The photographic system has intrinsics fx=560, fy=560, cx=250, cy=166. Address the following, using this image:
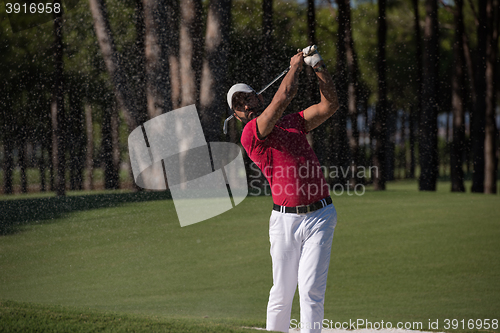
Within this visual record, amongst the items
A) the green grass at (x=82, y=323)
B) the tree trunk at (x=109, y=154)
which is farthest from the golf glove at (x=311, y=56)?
the tree trunk at (x=109, y=154)

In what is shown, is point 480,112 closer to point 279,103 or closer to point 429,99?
point 429,99

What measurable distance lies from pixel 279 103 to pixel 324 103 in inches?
16.7

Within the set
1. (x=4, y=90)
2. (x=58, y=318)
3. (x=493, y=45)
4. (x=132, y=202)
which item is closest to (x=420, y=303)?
(x=58, y=318)

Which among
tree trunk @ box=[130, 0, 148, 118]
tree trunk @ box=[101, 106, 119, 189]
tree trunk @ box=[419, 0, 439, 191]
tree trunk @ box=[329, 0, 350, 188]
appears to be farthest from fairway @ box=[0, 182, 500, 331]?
tree trunk @ box=[101, 106, 119, 189]

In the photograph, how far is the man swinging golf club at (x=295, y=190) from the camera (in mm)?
3754

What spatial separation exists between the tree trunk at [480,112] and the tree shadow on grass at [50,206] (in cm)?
1058

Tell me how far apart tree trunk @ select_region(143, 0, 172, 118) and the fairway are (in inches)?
170

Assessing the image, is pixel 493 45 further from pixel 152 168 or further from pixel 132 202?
pixel 132 202

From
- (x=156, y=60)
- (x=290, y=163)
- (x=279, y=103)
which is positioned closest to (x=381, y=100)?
(x=156, y=60)

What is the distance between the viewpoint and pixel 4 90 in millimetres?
22828

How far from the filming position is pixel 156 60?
1511 centimetres

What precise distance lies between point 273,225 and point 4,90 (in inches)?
857

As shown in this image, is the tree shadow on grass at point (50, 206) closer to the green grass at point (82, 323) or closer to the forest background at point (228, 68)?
the forest background at point (228, 68)

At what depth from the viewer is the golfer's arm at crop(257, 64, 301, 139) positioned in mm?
3590
